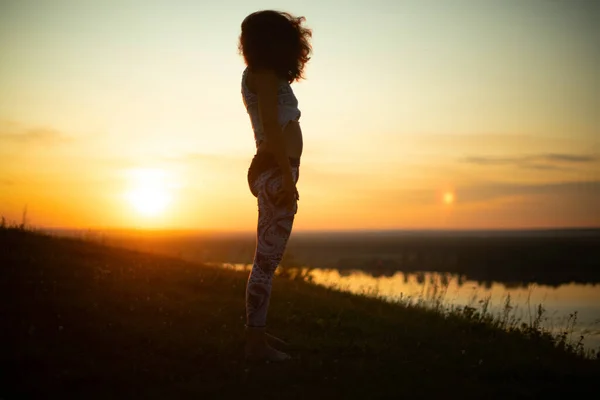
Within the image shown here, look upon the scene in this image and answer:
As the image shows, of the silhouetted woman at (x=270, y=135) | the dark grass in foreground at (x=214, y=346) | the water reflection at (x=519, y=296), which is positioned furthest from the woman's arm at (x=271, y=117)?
the water reflection at (x=519, y=296)

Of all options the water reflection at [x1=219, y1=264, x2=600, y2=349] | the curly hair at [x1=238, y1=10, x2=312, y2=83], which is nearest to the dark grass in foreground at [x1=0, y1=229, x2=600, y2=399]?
the curly hair at [x1=238, y1=10, x2=312, y2=83]

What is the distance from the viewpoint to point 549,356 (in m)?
6.65

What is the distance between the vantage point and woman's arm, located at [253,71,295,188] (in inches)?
189

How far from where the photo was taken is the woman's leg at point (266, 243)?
4973 millimetres

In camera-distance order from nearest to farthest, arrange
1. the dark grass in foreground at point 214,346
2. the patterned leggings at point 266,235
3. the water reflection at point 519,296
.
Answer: the dark grass in foreground at point 214,346 → the patterned leggings at point 266,235 → the water reflection at point 519,296

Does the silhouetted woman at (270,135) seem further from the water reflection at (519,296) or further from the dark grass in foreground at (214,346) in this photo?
the water reflection at (519,296)

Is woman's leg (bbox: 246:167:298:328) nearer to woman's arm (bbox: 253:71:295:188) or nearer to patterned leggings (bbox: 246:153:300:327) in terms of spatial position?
patterned leggings (bbox: 246:153:300:327)

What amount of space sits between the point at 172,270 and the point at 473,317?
5.33 metres

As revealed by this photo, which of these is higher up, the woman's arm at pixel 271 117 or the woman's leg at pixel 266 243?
the woman's arm at pixel 271 117

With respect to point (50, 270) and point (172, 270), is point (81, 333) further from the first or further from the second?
point (172, 270)

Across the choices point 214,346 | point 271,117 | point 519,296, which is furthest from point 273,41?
point 519,296

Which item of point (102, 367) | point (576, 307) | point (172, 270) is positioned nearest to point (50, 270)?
point (172, 270)

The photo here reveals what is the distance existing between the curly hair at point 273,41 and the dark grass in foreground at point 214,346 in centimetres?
267

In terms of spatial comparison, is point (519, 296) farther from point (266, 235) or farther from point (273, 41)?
point (273, 41)
